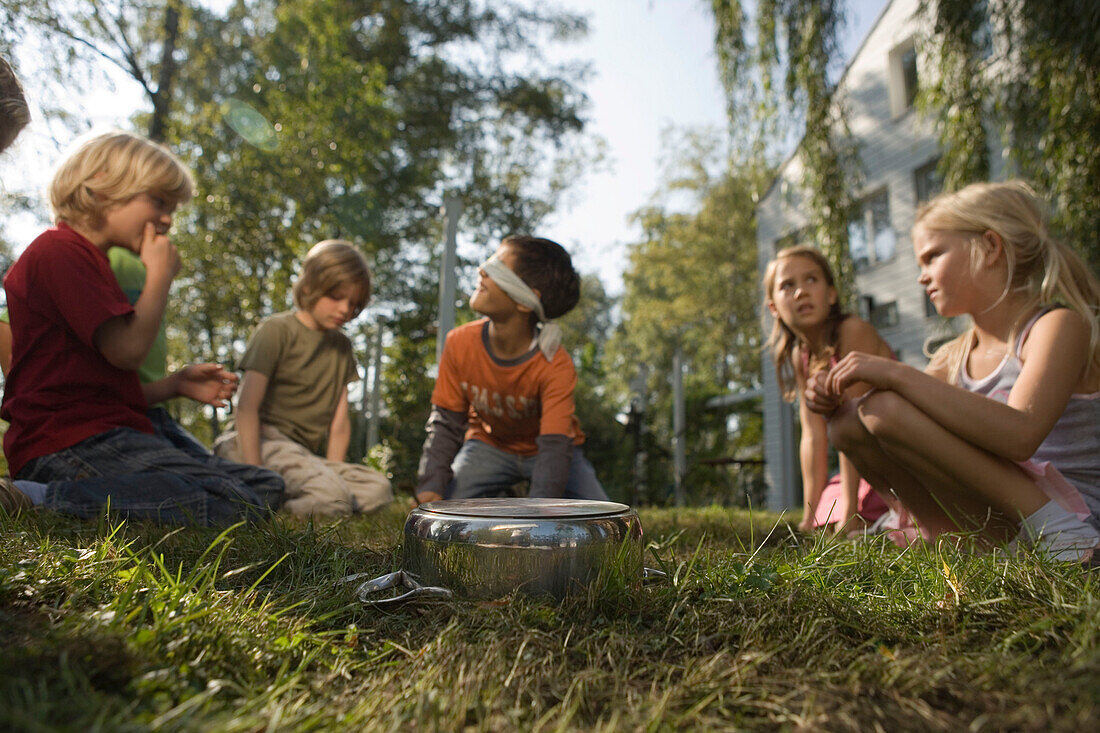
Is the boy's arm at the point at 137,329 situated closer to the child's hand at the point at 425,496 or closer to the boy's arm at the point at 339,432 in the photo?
the child's hand at the point at 425,496

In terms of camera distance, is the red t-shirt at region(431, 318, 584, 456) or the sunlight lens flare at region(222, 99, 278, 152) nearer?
the red t-shirt at region(431, 318, 584, 456)

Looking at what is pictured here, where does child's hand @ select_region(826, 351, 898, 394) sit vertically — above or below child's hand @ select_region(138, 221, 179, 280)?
below

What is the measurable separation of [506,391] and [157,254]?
1477 mm

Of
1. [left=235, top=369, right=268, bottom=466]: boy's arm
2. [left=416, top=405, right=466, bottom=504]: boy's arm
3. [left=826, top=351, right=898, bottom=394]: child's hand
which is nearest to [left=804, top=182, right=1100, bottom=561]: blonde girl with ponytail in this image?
[left=826, top=351, right=898, bottom=394]: child's hand

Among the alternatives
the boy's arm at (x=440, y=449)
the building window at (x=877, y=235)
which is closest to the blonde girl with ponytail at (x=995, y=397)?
the boy's arm at (x=440, y=449)

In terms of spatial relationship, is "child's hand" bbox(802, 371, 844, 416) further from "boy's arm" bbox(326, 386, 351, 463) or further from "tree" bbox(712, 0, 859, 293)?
"tree" bbox(712, 0, 859, 293)

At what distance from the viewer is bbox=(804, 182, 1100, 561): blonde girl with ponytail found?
6.39 feet

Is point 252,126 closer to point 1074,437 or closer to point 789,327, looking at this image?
point 789,327

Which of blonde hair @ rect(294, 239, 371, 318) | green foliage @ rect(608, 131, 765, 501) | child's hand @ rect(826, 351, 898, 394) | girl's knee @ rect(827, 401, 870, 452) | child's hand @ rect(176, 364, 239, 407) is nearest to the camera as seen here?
child's hand @ rect(826, 351, 898, 394)

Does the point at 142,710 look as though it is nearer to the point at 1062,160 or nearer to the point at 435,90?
the point at 1062,160

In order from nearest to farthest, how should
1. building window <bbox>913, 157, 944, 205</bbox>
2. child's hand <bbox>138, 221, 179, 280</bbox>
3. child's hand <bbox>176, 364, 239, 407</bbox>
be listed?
child's hand <bbox>138, 221, 179, 280</bbox>, child's hand <bbox>176, 364, 239, 407</bbox>, building window <bbox>913, 157, 944, 205</bbox>

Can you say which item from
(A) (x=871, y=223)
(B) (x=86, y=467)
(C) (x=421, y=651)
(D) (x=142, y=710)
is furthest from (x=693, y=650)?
(A) (x=871, y=223)

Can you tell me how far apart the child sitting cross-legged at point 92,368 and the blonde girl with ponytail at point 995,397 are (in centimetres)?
185

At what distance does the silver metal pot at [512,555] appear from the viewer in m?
1.39
